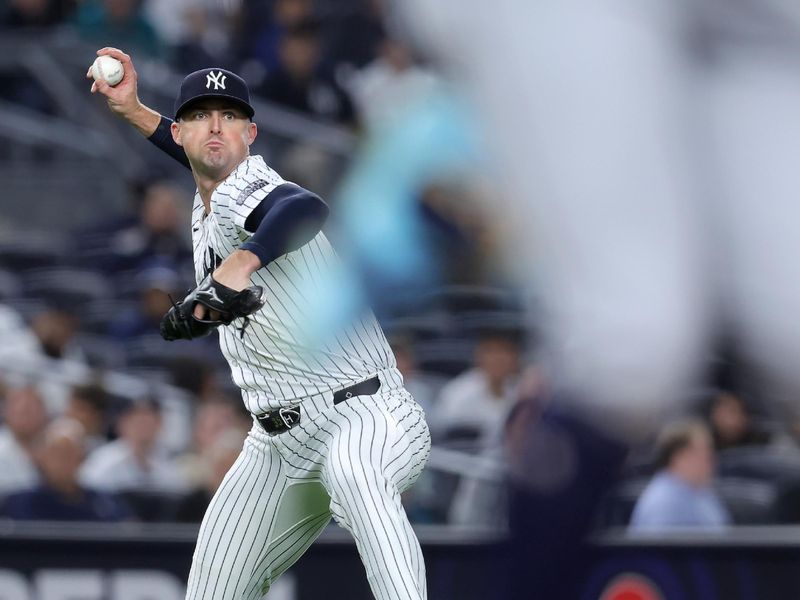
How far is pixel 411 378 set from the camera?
281 inches

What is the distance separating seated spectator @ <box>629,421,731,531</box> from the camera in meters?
5.73

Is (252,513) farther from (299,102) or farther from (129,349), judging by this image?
(299,102)

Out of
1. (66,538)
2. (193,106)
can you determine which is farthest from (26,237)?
(193,106)

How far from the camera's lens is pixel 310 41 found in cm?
888

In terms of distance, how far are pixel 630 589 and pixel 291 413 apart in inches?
75.8

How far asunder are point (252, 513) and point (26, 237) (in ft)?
20.2

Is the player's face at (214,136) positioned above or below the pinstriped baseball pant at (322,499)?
above

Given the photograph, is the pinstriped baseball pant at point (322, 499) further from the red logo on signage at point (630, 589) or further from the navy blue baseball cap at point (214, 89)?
the red logo on signage at point (630, 589)

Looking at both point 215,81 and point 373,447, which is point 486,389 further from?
point 215,81

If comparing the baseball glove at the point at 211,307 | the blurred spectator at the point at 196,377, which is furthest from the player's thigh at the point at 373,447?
the blurred spectator at the point at 196,377

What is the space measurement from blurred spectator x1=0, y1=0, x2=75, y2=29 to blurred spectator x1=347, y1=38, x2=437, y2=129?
2.48m

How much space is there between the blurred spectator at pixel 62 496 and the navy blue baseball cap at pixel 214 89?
3.02 meters

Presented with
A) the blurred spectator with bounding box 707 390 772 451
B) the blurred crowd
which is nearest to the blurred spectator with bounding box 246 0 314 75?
the blurred crowd

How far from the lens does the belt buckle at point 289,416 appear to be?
3660 mm
